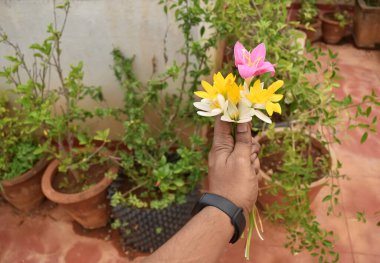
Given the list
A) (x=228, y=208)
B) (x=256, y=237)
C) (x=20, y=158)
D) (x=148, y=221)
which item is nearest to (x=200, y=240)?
(x=228, y=208)

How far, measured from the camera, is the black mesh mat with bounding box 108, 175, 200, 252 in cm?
174

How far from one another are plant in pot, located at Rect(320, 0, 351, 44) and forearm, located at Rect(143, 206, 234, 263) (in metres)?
3.61

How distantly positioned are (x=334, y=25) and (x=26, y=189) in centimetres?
366

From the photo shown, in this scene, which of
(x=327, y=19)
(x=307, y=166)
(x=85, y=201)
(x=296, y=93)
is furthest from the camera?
(x=327, y=19)

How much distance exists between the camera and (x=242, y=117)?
2.77ft

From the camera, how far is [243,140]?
0.90 m

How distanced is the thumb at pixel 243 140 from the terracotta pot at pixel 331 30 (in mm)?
3517

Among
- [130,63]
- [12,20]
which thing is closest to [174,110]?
[130,63]

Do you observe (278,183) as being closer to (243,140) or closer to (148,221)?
(148,221)

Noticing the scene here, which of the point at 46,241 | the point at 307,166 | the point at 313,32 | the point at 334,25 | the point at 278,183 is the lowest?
the point at 46,241

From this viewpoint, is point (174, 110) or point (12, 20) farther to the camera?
point (174, 110)

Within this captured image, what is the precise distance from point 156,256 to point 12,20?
1.67 meters

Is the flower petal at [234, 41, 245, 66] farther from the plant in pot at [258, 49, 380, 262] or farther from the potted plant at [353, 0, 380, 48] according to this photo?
the potted plant at [353, 0, 380, 48]

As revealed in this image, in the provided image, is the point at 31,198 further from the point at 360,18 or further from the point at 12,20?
the point at 360,18
